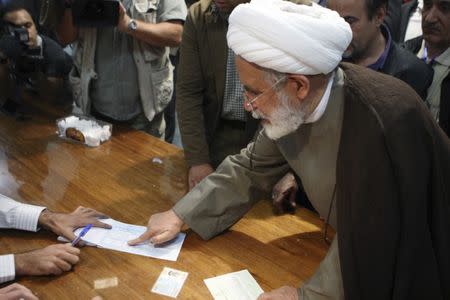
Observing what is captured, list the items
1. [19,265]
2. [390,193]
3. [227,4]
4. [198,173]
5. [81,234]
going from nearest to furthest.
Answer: [390,193], [19,265], [81,234], [227,4], [198,173]

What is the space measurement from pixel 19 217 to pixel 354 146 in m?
1.18

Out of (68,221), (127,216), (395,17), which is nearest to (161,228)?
(127,216)

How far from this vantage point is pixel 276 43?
3.96ft

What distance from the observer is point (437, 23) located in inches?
84.9

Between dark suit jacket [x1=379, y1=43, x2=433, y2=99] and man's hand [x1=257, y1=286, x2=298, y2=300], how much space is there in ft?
3.65

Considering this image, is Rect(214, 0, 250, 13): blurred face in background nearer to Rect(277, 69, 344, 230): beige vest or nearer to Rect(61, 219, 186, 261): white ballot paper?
Rect(277, 69, 344, 230): beige vest

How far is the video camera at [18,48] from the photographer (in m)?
2.33

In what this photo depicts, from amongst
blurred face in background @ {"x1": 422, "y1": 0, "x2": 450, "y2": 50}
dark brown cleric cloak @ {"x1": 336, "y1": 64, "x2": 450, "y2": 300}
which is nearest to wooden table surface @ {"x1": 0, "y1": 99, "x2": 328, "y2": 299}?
dark brown cleric cloak @ {"x1": 336, "y1": 64, "x2": 450, "y2": 300}

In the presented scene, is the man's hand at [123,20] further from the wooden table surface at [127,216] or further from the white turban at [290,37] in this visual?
the white turban at [290,37]

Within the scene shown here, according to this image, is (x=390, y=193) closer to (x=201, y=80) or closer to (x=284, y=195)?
(x=284, y=195)

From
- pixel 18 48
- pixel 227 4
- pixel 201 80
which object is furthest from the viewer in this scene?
pixel 18 48

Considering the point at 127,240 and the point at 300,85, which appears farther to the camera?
the point at 127,240

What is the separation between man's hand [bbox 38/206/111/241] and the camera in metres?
1.54

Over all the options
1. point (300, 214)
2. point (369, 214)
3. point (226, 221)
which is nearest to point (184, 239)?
point (226, 221)
